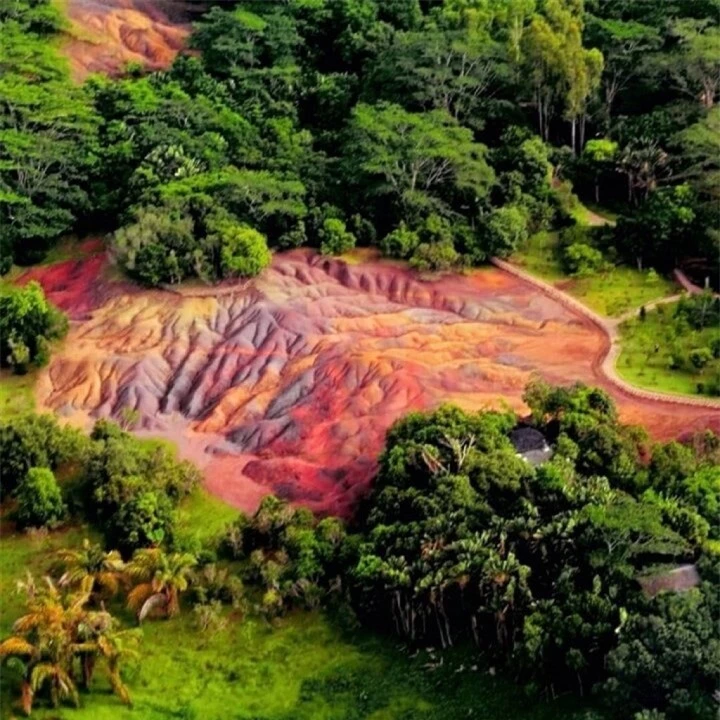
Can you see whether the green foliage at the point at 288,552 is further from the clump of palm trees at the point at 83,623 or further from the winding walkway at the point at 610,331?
the winding walkway at the point at 610,331

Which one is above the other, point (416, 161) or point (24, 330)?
point (416, 161)

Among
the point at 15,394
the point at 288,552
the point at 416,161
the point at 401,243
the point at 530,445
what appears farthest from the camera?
the point at 416,161

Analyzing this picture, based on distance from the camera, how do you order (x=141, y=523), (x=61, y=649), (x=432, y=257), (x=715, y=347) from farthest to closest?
(x=432, y=257) → (x=715, y=347) → (x=141, y=523) → (x=61, y=649)

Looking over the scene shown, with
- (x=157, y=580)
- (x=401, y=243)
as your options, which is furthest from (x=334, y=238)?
(x=157, y=580)

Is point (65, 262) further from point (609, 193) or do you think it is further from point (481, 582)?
point (481, 582)

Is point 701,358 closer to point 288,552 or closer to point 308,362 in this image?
point 308,362

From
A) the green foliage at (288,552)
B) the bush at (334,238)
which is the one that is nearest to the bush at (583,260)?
the bush at (334,238)

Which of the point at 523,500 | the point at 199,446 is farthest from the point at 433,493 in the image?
the point at 199,446
